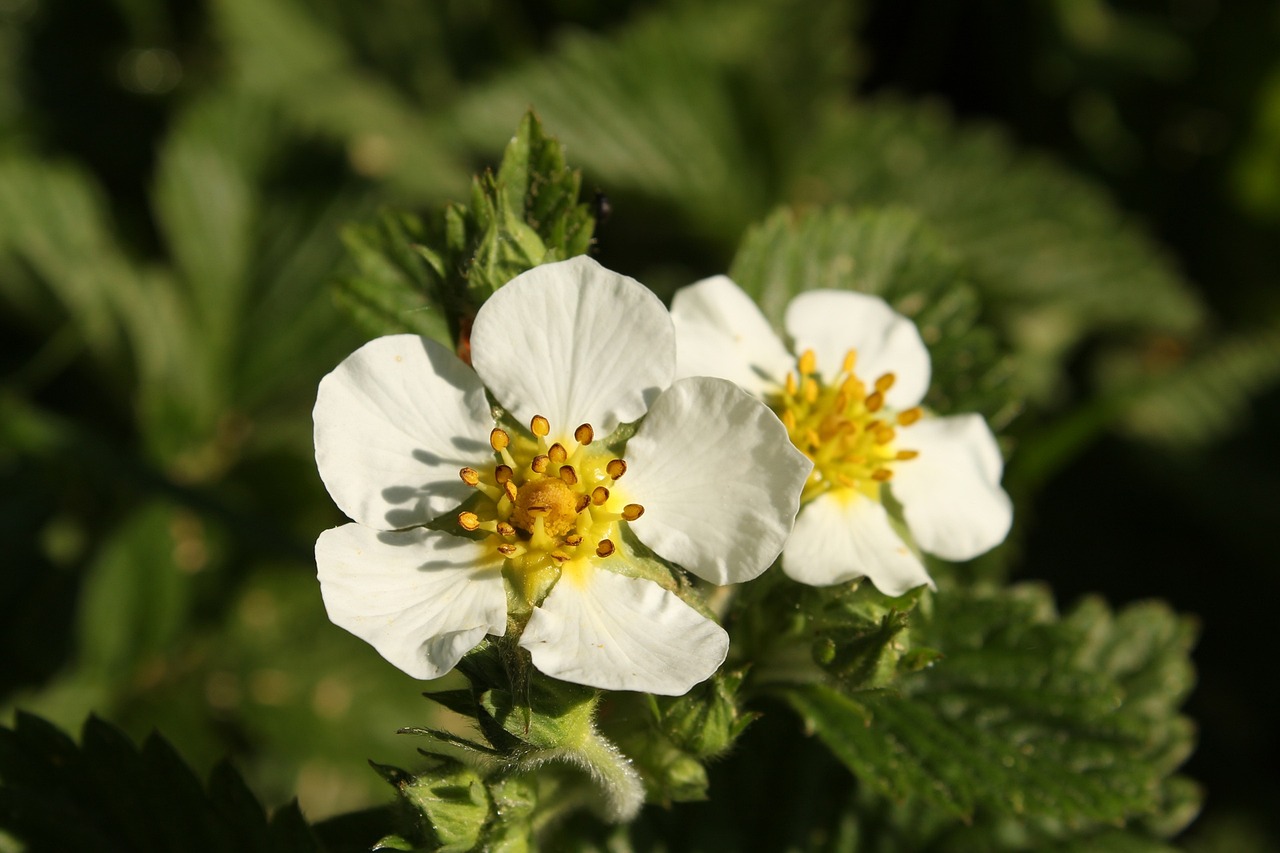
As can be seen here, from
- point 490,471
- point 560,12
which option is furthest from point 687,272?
point 490,471

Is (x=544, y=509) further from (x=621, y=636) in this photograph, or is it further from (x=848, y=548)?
(x=848, y=548)

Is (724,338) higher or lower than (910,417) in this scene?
higher

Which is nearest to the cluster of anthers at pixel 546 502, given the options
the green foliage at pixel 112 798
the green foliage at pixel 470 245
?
the green foliage at pixel 470 245

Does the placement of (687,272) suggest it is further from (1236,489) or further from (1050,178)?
(1236,489)

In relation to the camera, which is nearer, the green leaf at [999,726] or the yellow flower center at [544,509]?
the yellow flower center at [544,509]

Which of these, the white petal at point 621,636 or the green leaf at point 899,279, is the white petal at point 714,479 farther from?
the green leaf at point 899,279

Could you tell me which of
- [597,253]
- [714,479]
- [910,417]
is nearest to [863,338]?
[910,417]
